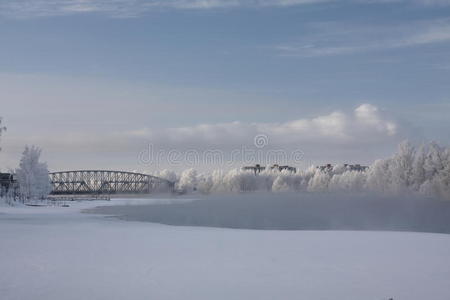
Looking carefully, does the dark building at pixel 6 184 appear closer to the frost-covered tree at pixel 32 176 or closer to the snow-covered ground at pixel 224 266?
the frost-covered tree at pixel 32 176

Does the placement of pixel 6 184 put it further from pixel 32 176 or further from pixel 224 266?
pixel 224 266

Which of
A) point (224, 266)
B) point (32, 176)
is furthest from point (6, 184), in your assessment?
point (224, 266)

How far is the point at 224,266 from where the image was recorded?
18625 mm

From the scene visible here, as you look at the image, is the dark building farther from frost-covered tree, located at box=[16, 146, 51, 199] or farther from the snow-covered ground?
the snow-covered ground

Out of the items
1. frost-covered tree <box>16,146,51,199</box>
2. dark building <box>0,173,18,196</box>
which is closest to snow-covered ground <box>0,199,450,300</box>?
dark building <box>0,173,18,196</box>

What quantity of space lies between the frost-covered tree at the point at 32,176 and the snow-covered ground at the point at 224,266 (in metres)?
71.3

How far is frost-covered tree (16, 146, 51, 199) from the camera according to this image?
9662cm

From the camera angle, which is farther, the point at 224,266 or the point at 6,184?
the point at 6,184

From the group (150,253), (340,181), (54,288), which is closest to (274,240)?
(150,253)

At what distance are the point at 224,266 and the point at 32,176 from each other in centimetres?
8723

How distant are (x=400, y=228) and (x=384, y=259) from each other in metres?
16.1

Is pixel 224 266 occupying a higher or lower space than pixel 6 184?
lower

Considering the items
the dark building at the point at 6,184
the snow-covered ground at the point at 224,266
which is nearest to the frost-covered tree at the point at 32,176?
the dark building at the point at 6,184

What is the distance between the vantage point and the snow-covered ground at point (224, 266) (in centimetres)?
1455
